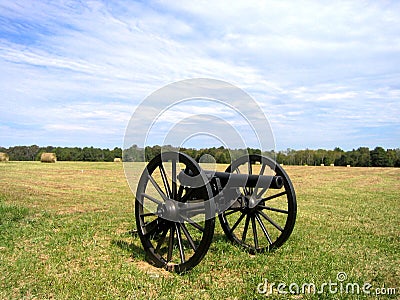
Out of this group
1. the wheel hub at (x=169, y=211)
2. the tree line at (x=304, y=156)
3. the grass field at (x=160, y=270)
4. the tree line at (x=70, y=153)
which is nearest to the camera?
the grass field at (x=160, y=270)

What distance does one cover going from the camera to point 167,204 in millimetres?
5027

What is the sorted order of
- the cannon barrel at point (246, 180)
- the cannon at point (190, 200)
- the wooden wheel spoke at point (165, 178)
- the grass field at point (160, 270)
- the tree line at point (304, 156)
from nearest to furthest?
1. the grass field at point (160, 270)
2. the cannon at point (190, 200)
3. the wooden wheel spoke at point (165, 178)
4. the cannon barrel at point (246, 180)
5. the tree line at point (304, 156)

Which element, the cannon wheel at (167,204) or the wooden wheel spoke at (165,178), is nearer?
the cannon wheel at (167,204)

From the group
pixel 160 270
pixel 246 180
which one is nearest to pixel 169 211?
pixel 160 270

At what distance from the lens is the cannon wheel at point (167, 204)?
4.60m

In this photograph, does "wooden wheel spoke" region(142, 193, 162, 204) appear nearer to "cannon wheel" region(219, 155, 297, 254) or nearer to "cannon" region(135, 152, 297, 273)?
"cannon" region(135, 152, 297, 273)

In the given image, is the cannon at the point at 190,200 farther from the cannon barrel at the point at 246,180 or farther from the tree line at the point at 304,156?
the tree line at the point at 304,156

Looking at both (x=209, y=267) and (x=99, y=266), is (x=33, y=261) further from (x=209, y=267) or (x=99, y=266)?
(x=209, y=267)

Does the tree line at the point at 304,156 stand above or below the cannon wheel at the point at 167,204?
above

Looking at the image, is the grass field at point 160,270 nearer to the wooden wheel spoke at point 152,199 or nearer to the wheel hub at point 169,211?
the wooden wheel spoke at point 152,199

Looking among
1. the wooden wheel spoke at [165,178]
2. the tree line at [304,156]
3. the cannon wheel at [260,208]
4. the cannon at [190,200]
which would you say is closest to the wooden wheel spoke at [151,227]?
the cannon at [190,200]

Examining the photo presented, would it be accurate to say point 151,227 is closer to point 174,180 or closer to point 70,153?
point 174,180

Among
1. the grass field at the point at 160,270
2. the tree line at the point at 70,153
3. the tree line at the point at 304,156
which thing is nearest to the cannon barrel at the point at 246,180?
the grass field at the point at 160,270

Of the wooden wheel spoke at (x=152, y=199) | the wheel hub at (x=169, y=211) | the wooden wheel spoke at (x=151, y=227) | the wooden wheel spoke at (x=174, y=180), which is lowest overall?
the wooden wheel spoke at (x=151, y=227)
